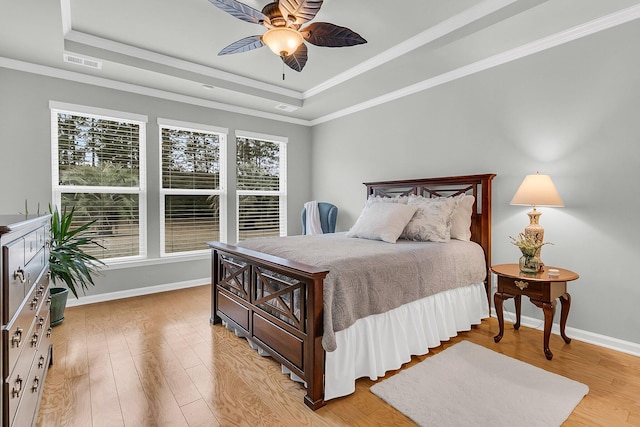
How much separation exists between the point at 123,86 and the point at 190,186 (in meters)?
1.43

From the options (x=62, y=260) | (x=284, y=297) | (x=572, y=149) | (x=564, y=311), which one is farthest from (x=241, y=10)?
(x=564, y=311)

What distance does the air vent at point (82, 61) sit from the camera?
10.5 feet

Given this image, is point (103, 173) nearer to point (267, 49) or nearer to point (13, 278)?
point (267, 49)

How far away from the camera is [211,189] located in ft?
15.4

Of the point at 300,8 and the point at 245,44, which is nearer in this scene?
the point at 300,8

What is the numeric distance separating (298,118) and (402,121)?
2026 millimetres

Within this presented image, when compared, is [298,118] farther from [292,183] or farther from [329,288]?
[329,288]

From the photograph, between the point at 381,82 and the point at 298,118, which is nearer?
the point at 381,82

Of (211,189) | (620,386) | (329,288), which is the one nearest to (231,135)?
(211,189)

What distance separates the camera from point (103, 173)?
3.86 m

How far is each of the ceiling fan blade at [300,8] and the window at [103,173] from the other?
275 cm

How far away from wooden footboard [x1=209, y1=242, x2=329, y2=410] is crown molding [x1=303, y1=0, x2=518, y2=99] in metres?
2.50

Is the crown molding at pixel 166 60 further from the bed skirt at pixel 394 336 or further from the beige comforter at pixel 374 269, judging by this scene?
the bed skirt at pixel 394 336

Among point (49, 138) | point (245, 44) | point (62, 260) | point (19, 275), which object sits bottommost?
point (62, 260)
